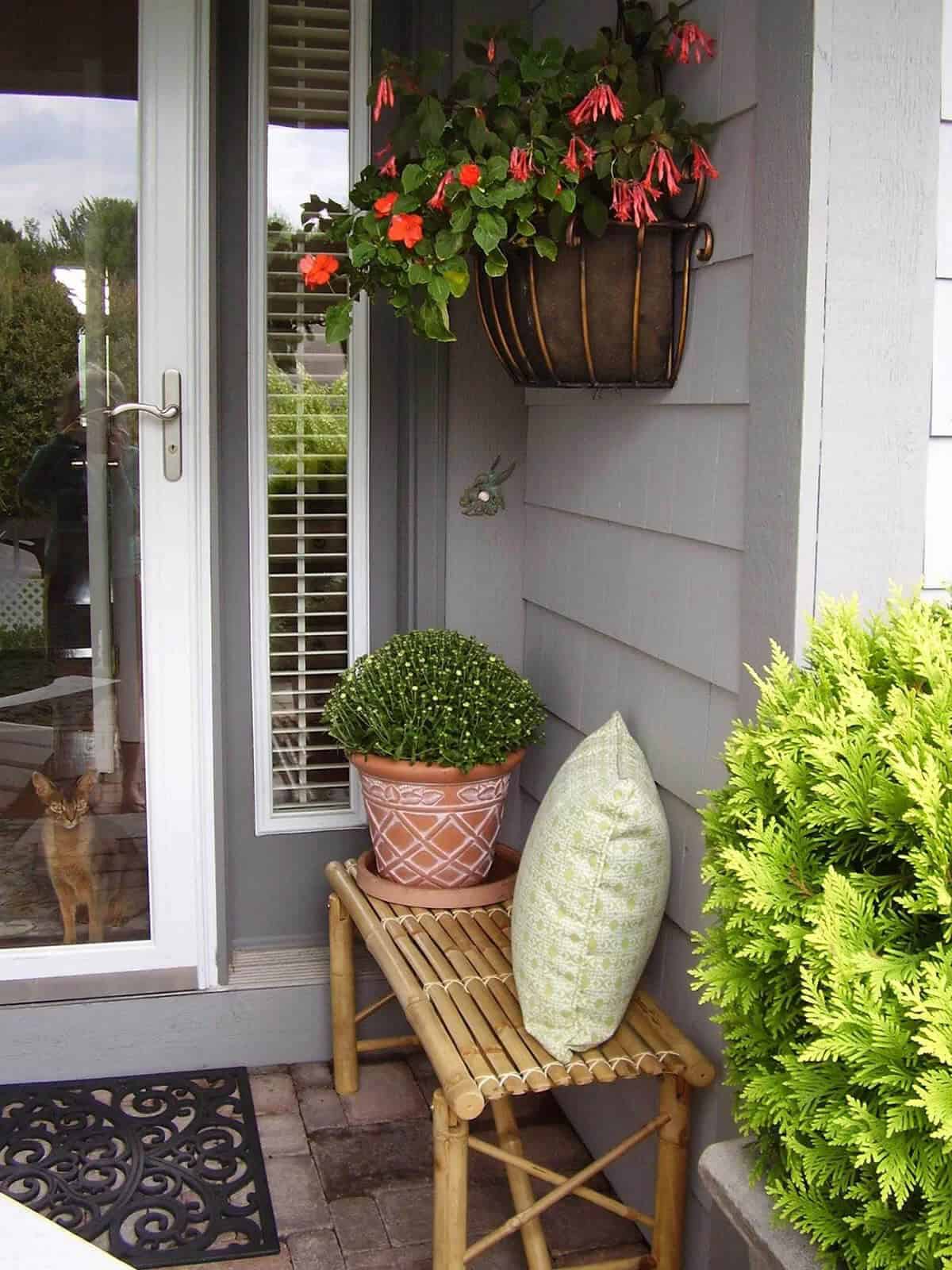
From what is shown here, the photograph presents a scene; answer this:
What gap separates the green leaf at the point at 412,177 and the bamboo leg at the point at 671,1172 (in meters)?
1.28

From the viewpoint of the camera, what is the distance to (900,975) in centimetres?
116

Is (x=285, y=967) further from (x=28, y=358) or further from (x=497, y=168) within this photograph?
(x=497, y=168)

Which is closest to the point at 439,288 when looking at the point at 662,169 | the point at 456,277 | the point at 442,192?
the point at 456,277

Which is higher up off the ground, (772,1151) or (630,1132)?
(772,1151)

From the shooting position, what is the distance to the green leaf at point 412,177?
194cm

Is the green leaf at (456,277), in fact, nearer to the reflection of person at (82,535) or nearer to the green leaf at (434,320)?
the green leaf at (434,320)

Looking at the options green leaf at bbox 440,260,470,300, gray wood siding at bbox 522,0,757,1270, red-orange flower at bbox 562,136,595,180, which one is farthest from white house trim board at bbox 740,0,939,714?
green leaf at bbox 440,260,470,300

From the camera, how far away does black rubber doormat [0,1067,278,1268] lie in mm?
2219

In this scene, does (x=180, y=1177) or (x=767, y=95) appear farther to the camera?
(x=180, y=1177)

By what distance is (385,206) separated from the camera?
1.97m

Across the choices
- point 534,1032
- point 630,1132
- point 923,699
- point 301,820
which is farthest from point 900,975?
point 301,820

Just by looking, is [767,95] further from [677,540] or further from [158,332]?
[158,332]

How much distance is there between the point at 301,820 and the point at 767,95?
1723mm

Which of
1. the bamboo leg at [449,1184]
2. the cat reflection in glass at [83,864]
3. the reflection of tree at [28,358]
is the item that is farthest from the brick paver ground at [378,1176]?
the reflection of tree at [28,358]
